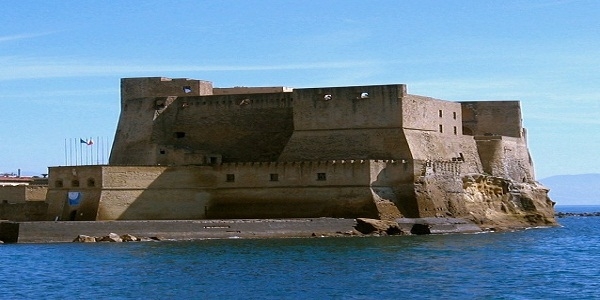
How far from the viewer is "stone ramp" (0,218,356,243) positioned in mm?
38594

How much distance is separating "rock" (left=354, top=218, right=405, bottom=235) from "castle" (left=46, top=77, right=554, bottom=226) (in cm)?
86

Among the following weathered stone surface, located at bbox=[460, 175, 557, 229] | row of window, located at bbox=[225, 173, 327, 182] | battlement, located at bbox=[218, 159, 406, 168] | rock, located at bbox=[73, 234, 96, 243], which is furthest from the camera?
weathered stone surface, located at bbox=[460, 175, 557, 229]

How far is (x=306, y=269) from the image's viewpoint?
3086 centimetres

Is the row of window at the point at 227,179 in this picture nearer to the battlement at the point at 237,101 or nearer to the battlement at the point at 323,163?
the battlement at the point at 323,163

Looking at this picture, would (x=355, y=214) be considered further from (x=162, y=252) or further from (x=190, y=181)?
(x=162, y=252)

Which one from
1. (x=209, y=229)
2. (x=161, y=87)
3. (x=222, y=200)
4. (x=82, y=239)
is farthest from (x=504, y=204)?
(x=82, y=239)

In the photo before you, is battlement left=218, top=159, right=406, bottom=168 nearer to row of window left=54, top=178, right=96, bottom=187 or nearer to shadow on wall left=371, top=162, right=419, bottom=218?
shadow on wall left=371, top=162, right=419, bottom=218

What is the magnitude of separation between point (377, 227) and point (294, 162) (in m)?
4.54

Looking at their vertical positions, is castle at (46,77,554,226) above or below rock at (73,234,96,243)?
above

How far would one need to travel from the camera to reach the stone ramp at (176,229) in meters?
38.6

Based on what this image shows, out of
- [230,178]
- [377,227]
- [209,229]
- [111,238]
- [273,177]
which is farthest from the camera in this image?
[230,178]

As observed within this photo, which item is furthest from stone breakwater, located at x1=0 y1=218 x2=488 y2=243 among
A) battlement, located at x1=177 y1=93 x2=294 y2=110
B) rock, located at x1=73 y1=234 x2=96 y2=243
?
battlement, located at x1=177 y1=93 x2=294 y2=110

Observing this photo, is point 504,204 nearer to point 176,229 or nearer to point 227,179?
point 227,179

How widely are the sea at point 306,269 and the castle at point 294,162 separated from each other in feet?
12.3
